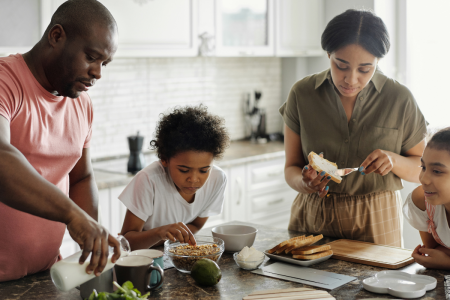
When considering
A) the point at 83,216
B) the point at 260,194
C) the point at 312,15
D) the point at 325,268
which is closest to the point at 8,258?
the point at 83,216

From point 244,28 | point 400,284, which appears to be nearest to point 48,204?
point 400,284

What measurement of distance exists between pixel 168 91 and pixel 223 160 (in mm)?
831

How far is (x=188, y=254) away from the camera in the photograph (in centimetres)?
155

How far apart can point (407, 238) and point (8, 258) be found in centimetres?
334

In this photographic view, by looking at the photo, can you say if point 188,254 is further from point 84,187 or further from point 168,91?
point 168,91

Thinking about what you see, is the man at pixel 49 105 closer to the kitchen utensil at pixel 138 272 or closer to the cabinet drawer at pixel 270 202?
the kitchen utensil at pixel 138 272

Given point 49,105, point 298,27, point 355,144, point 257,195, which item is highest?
point 298,27

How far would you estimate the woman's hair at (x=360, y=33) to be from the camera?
73.8 inches

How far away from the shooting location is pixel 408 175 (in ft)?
6.64

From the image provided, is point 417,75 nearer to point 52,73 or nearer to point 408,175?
point 408,175

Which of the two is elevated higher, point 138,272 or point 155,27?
point 155,27

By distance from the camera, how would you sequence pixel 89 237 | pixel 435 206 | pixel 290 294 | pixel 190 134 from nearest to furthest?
1. pixel 89 237
2. pixel 290 294
3. pixel 435 206
4. pixel 190 134

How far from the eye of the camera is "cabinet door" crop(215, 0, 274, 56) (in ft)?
12.7

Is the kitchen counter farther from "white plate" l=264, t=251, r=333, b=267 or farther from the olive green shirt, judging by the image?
the olive green shirt
